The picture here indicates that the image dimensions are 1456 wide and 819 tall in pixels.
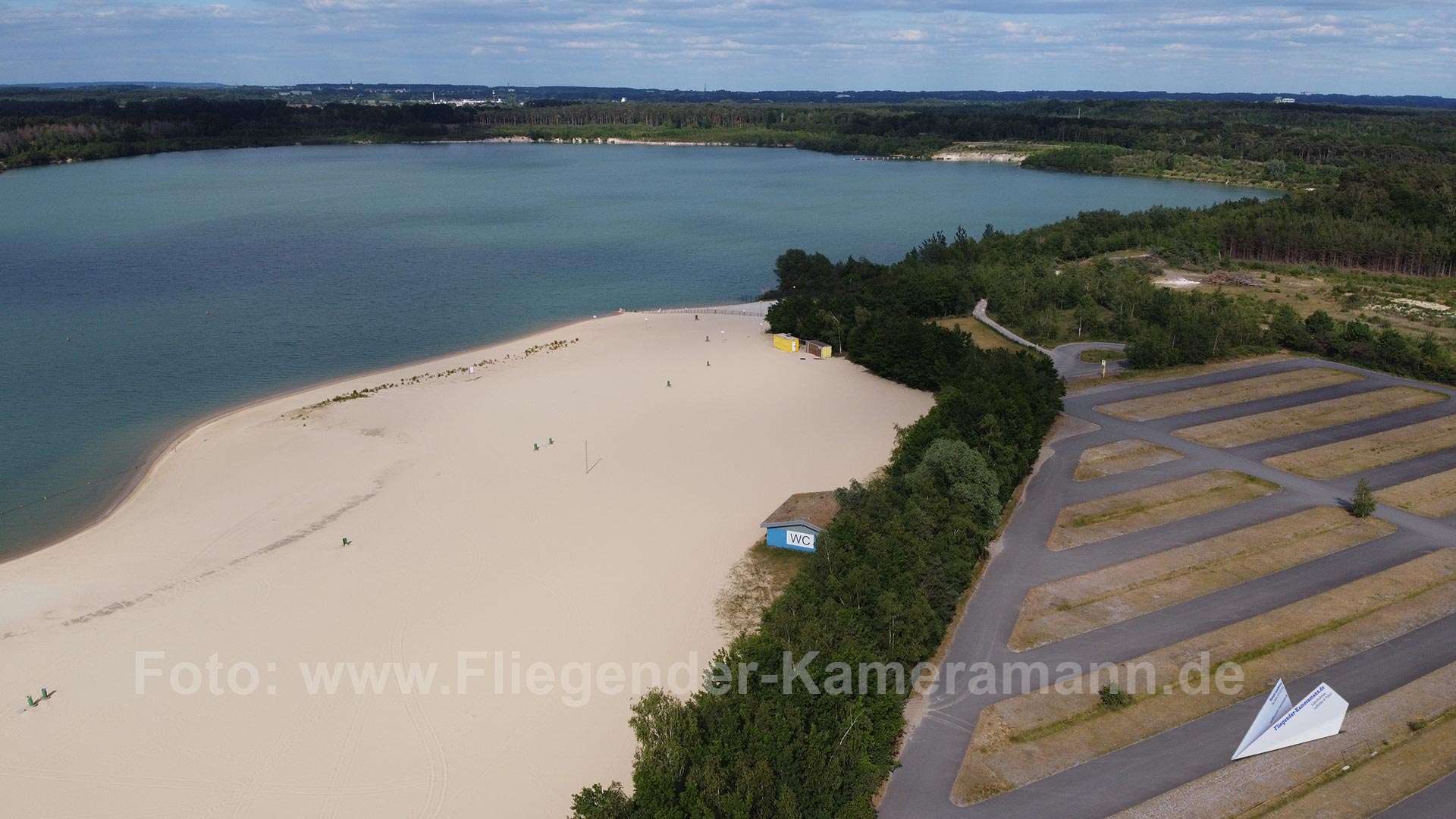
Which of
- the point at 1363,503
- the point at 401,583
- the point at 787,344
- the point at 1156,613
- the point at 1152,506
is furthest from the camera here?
the point at 787,344

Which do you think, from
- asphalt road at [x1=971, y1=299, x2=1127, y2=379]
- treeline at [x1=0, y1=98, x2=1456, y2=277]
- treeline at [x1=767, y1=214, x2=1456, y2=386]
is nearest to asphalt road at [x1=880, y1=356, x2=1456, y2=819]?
asphalt road at [x1=971, y1=299, x2=1127, y2=379]

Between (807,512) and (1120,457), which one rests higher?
(1120,457)

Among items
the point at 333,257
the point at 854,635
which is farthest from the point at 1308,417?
the point at 333,257

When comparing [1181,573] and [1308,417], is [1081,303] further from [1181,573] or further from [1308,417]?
[1181,573]

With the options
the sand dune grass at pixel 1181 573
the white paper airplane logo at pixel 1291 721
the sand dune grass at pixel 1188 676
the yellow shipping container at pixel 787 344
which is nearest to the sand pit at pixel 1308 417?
the sand dune grass at pixel 1181 573

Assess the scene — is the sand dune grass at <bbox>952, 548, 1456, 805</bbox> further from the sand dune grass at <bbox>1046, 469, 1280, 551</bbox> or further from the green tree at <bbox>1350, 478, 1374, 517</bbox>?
the sand dune grass at <bbox>1046, 469, 1280, 551</bbox>
